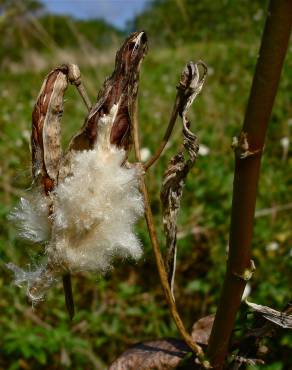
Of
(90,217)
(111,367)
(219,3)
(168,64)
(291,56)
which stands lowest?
(111,367)

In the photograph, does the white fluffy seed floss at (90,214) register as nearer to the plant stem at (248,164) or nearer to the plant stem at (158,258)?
the plant stem at (158,258)

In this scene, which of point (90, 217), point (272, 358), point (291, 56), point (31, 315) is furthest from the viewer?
point (291, 56)

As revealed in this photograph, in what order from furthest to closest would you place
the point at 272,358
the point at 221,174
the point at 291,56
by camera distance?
the point at 291,56
the point at 221,174
the point at 272,358

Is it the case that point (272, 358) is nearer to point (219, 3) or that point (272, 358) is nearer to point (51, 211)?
point (51, 211)

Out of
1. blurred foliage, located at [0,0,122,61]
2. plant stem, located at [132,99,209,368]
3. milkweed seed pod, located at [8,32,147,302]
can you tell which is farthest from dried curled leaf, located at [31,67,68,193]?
blurred foliage, located at [0,0,122,61]

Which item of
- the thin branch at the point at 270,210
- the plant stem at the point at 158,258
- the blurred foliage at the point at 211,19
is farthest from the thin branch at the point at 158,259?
the blurred foliage at the point at 211,19

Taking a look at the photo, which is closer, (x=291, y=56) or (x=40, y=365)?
→ (x=40, y=365)

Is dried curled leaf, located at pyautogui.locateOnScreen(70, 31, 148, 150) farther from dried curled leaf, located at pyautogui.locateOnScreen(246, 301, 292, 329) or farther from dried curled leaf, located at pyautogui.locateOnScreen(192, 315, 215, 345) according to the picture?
dried curled leaf, located at pyautogui.locateOnScreen(192, 315, 215, 345)

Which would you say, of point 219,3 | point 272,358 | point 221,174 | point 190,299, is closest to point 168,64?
point 219,3
